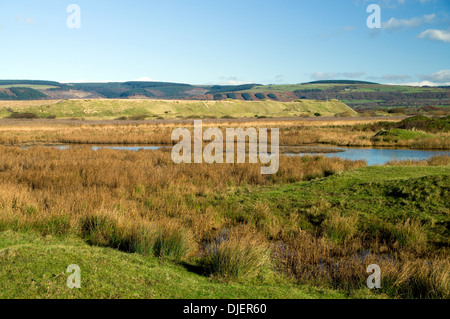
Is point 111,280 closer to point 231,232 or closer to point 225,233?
point 231,232

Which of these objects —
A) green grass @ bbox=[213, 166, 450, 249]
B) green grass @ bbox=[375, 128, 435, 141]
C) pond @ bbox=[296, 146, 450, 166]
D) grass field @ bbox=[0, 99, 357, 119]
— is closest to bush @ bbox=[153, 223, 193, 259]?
green grass @ bbox=[213, 166, 450, 249]

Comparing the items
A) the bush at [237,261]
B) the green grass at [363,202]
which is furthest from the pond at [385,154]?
the bush at [237,261]

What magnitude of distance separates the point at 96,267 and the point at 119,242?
2841 millimetres

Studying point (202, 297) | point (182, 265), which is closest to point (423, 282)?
point (202, 297)

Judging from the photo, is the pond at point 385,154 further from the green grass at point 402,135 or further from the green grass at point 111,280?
the green grass at point 111,280

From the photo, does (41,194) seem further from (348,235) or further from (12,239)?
(348,235)

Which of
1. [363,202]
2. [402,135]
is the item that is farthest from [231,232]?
[402,135]

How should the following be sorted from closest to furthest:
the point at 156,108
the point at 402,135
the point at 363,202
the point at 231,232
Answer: the point at 231,232 → the point at 363,202 → the point at 402,135 → the point at 156,108

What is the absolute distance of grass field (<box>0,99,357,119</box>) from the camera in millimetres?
114500

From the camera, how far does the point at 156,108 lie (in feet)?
427

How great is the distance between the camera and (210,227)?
11.6 metres

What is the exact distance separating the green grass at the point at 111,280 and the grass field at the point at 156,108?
9795 cm

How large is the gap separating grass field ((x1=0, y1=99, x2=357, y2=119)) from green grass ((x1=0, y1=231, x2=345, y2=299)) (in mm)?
97955

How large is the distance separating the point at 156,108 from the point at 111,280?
127 metres
